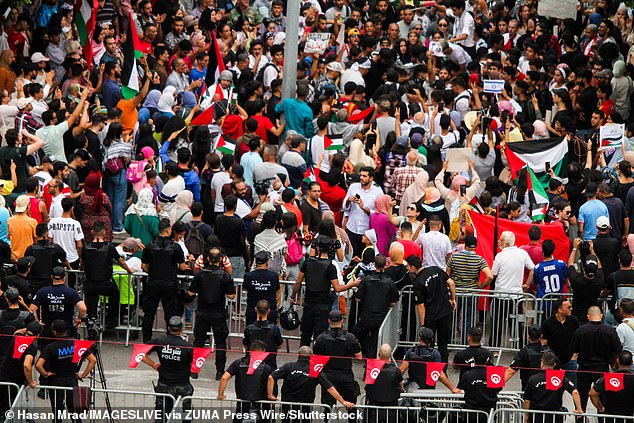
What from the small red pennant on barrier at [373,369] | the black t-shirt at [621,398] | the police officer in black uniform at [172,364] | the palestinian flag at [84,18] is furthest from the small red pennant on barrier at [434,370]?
the palestinian flag at [84,18]

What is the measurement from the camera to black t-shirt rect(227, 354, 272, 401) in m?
17.0

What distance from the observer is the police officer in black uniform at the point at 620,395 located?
16.9 metres

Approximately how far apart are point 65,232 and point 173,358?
150 inches

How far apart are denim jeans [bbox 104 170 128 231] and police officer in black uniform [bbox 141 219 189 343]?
330 cm

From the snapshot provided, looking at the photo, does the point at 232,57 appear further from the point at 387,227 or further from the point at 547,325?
the point at 547,325

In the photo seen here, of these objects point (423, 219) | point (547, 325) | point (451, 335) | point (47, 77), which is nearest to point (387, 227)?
point (423, 219)

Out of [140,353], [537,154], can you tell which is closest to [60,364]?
[140,353]

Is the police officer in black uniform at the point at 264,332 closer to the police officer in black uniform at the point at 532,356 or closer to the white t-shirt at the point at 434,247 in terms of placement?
the police officer in black uniform at the point at 532,356

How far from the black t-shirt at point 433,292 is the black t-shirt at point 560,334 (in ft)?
4.51

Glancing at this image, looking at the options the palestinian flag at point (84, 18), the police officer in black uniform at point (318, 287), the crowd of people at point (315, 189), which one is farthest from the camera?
the palestinian flag at point (84, 18)

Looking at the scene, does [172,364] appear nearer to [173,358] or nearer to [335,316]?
[173,358]

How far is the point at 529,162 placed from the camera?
2302 cm

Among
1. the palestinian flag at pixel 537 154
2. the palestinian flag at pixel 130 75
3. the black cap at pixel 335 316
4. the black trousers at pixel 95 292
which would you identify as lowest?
the black cap at pixel 335 316

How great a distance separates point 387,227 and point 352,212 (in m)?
0.70
